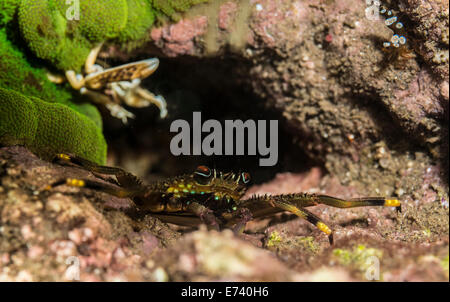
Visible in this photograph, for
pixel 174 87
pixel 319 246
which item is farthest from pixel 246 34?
pixel 319 246

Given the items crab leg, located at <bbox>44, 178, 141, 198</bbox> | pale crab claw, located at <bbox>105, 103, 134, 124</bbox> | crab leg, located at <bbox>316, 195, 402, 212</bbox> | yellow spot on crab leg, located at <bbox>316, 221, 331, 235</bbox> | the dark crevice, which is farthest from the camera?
the dark crevice

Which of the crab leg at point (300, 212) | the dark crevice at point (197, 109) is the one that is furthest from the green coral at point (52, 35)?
the crab leg at point (300, 212)

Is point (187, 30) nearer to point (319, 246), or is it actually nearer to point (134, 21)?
point (134, 21)

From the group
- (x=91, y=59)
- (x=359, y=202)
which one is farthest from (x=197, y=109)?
(x=359, y=202)

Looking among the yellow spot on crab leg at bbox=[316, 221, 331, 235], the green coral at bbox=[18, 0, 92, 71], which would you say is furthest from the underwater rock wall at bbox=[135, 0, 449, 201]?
the yellow spot on crab leg at bbox=[316, 221, 331, 235]

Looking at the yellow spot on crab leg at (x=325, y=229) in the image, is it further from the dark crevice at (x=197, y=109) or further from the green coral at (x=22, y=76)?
the green coral at (x=22, y=76)

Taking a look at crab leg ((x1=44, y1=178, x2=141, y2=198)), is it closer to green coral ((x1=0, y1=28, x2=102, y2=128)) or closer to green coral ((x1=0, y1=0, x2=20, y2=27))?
→ green coral ((x1=0, y1=28, x2=102, y2=128))
